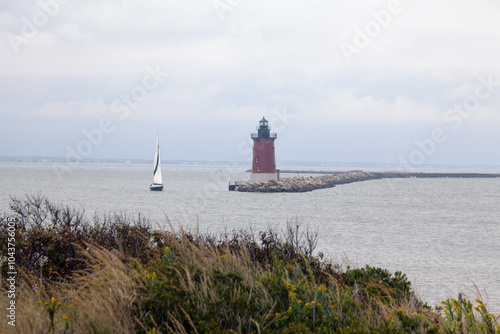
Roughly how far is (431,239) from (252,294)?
3230 centimetres

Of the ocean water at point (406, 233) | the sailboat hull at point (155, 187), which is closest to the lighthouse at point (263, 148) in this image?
the ocean water at point (406, 233)

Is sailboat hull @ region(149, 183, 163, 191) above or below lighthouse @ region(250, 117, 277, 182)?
below

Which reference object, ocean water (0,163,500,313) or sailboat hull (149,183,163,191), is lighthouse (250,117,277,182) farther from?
sailboat hull (149,183,163,191)

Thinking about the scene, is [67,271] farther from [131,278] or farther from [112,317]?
[112,317]

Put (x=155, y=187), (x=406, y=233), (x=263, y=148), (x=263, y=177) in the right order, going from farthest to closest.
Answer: (x=155, y=187) → (x=263, y=177) → (x=263, y=148) → (x=406, y=233)

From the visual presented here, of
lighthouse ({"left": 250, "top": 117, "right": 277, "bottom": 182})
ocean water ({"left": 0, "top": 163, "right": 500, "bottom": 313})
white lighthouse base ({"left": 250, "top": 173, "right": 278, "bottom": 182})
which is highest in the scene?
lighthouse ({"left": 250, "top": 117, "right": 277, "bottom": 182})

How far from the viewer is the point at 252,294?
17.9 feet

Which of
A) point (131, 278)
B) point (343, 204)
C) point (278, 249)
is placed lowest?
point (343, 204)

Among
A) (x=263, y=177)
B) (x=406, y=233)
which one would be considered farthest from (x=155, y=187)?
(x=406, y=233)

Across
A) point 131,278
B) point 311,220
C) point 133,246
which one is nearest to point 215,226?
point 311,220

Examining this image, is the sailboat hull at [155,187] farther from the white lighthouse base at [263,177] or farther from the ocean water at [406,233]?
the ocean water at [406,233]

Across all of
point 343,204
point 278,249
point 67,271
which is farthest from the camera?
point 343,204

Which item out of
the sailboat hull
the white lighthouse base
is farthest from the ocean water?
the sailboat hull

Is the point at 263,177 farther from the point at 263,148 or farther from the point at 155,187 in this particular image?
the point at 155,187
